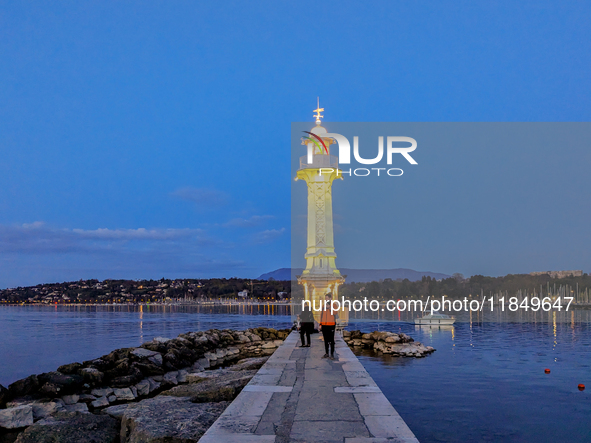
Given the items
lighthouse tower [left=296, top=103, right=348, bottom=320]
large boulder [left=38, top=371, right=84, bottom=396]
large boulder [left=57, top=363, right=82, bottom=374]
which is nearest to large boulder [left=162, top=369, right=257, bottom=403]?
large boulder [left=38, top=371, right=84, bottom=396]

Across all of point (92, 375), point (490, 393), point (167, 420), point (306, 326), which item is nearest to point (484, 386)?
point (490, 393)

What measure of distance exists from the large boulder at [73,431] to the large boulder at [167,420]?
22.2 inches

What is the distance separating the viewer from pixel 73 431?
948 centimetres

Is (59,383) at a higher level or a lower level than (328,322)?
lower

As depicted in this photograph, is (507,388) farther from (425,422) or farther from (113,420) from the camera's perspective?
(113,420)

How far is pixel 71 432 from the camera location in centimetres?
944

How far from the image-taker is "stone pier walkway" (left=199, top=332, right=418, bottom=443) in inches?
238

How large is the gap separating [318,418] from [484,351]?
96.4 feet

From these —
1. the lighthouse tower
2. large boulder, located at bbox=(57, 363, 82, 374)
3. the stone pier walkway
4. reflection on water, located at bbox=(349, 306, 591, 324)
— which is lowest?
reflection on water, located at bbox=(349, 306, 591, 324)

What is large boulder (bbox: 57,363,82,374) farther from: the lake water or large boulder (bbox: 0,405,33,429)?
the lake water

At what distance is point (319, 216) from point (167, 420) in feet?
75.4

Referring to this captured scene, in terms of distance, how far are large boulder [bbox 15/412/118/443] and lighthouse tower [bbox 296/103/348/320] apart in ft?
67.9

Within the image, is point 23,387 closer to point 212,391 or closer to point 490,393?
point 212,391

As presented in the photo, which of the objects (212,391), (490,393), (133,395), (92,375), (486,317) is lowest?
(486,317)
